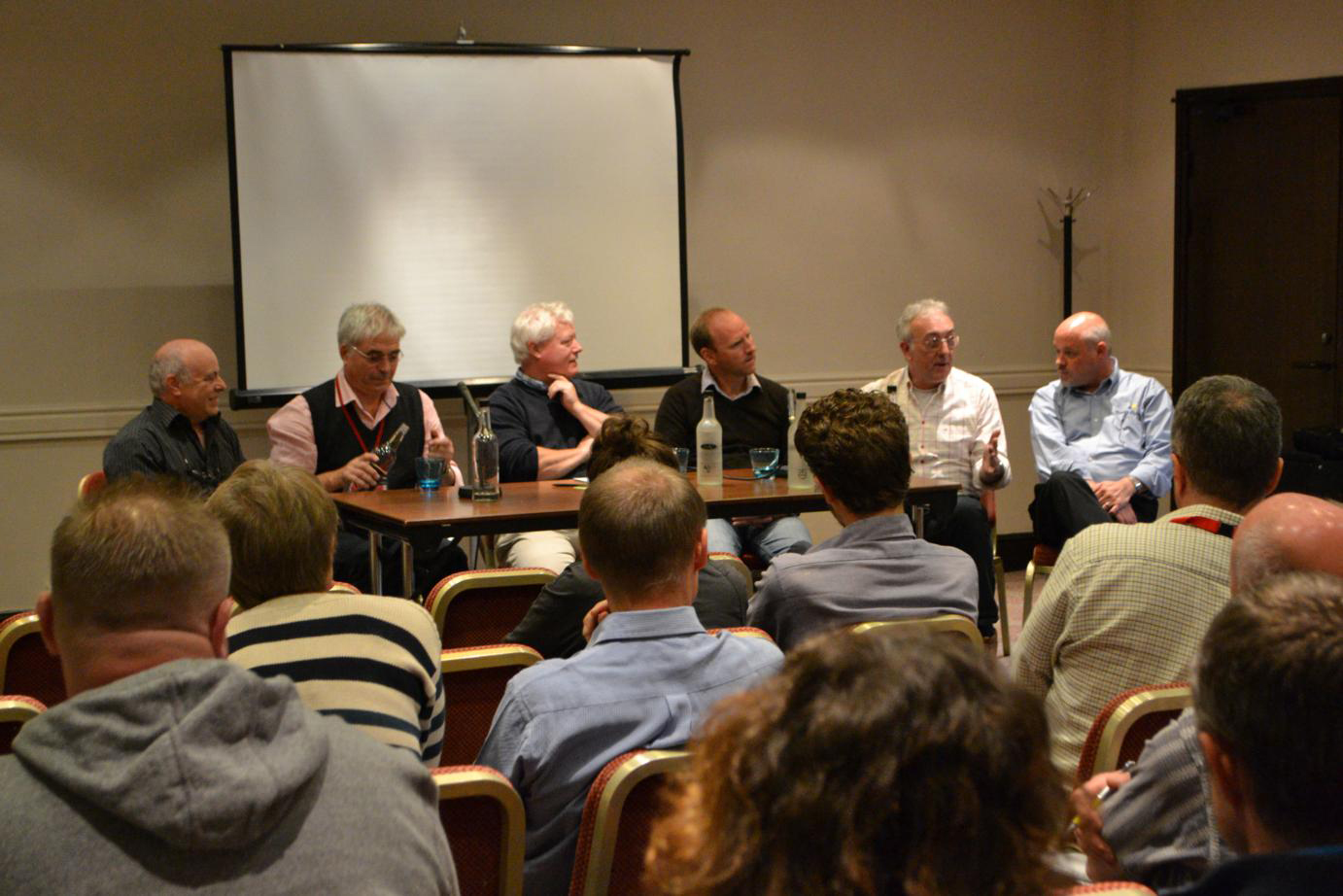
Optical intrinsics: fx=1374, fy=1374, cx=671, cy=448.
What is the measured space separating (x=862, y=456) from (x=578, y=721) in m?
1.15

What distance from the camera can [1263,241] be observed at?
20.5 feet

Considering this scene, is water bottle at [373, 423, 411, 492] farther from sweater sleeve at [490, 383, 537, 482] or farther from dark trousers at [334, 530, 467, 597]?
sweater sleeve at [490, 383, 537, 482]

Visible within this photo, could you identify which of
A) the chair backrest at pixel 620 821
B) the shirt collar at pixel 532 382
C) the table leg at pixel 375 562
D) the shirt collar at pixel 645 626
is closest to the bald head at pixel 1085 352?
the shirt collar at pixel 532 382

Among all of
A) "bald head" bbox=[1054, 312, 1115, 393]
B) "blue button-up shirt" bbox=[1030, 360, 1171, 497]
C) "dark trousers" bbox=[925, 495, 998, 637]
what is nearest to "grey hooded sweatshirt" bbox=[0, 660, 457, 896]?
"dark trousers" bbox=[925, 495, 998, 637]

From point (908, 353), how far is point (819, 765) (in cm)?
443

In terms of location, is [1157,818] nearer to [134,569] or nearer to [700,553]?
[700,553]

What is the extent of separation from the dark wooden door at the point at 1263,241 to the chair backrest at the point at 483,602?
172 inches

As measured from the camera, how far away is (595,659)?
6.26 feet

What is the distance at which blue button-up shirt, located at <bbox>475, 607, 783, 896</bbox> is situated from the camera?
184 cm

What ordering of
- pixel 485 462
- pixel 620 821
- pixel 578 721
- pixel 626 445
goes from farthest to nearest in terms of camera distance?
pixel 485 462 → pixel 626 445 → pixel 578 721 → pixel 620 821

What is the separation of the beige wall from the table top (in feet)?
4.90

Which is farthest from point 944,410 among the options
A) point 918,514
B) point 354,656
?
point 354,656

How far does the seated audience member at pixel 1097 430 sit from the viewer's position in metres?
4.82

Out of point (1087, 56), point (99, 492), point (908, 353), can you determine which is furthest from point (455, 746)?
point (1087, 56)
